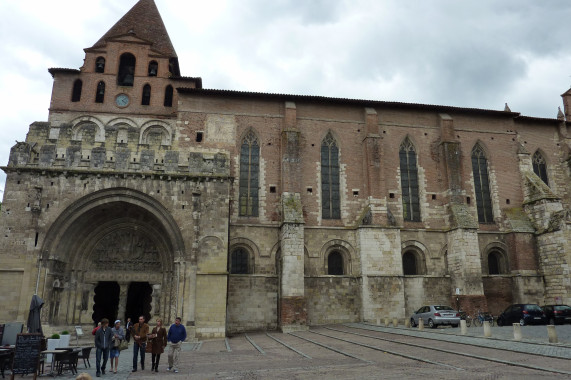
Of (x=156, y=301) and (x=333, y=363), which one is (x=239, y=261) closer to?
(x=156, y=301)

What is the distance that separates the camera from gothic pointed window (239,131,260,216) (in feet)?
80.7

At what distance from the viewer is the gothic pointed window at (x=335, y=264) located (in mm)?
24500

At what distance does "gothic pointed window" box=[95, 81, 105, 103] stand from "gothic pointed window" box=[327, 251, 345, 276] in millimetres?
17695

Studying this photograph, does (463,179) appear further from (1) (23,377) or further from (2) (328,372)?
(1) (23,377)

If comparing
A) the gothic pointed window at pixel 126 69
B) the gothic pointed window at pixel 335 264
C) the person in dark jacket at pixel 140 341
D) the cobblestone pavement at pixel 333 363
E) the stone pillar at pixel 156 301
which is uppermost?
the gothic pointed window at pixel 126 69

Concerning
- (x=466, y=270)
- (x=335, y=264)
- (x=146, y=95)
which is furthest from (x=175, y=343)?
(x=146, y=95)

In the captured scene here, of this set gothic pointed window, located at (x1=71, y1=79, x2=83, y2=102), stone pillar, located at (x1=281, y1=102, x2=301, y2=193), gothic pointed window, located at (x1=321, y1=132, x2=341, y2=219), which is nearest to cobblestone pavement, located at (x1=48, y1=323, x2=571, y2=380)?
stone pillar, located at (x1=281, y1=102, x2=301, y2=193)

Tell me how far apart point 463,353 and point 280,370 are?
5196 millimetres

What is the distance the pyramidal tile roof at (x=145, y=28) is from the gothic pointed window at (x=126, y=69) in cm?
161

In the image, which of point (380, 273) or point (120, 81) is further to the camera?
point (120, 81)

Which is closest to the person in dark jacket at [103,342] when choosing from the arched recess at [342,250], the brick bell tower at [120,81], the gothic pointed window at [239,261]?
the gothic pointed window at [239,261]

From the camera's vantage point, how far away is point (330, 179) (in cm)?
2586

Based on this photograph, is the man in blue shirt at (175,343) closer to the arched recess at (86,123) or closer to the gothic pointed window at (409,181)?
the arched recess at (86,123)

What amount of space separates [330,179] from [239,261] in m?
7.65
